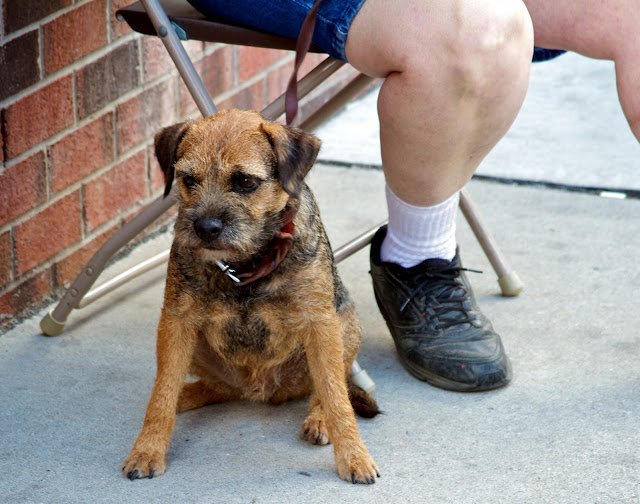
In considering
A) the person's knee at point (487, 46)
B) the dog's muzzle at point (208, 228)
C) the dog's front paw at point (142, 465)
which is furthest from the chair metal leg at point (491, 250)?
the dog's front paw at point (142, 465)

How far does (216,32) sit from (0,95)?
27.4 inches

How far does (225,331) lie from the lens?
2.25 meters

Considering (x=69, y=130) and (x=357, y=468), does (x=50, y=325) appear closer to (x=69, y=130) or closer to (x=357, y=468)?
(x=69, y=130)

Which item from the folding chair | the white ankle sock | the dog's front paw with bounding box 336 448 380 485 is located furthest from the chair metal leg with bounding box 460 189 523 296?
the dog's front paw with bounding box 336 448 380 485

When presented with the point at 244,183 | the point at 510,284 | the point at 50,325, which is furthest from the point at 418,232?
the point at 50,325

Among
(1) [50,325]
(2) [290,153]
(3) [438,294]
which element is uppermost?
(2) [290,153]

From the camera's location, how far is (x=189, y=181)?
2.06 metres

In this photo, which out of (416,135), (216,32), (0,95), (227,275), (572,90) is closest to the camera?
(227,275)

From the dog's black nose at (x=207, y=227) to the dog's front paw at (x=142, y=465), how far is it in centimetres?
57

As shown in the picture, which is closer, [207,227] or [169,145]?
[207,227]

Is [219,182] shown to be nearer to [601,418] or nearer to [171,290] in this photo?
[171,290]

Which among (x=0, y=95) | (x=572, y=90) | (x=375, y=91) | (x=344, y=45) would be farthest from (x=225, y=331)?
(x=572, y=90)

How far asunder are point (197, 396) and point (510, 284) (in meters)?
1.22

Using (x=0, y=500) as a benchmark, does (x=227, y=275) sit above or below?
above
